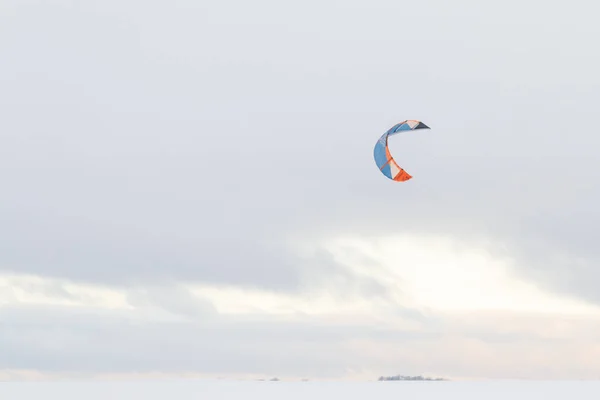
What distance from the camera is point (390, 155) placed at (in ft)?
121

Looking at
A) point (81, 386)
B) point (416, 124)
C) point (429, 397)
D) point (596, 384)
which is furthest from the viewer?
point (596, 384)

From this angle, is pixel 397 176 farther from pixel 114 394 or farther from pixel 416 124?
pixel 114 394

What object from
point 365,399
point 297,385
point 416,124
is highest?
point 416,124

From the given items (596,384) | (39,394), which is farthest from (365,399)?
(596,384)

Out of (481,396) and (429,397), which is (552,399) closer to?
(481,396)

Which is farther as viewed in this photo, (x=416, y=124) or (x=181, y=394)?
(x=181, y=394)

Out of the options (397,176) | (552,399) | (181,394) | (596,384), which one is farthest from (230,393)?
(596,384)

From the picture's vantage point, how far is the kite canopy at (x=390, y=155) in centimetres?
3462

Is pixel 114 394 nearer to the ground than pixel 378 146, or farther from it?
nearer to the ground

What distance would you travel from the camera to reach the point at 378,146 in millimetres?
37312

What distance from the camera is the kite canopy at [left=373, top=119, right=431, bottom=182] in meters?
34.6

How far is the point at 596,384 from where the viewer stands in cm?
6581

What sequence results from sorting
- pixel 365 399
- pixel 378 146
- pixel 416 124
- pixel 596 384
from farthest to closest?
pixel 596 384
pixel 365 399
pixel 378 146
pixel 416 124

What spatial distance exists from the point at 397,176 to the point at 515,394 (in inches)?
861
